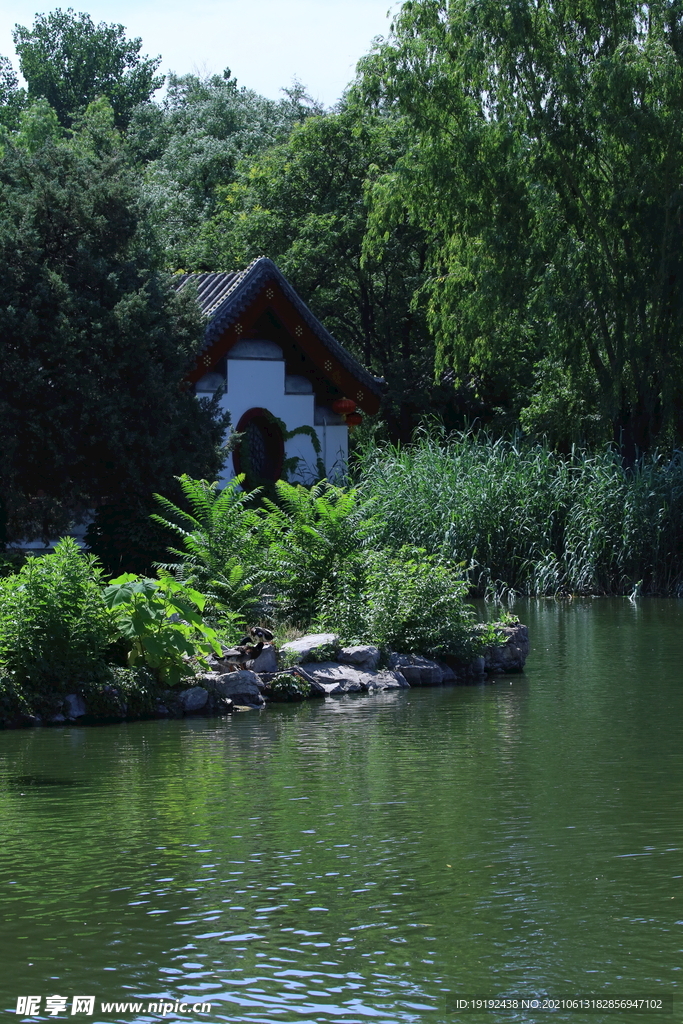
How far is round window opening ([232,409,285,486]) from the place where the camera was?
28.1 meters

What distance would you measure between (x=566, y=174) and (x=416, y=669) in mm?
17107

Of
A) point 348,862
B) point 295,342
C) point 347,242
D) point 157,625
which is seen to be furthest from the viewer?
point 347,242

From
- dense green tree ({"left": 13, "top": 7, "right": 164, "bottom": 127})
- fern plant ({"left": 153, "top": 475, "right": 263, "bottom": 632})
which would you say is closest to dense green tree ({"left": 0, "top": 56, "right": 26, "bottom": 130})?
dense green tree ({"left": 13, "top": 7, "right": 164, "bottom": 127})

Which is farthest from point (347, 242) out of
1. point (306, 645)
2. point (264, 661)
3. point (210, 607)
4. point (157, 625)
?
point (157, 625)

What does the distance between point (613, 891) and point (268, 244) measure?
108ft

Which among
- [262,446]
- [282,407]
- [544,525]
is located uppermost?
[282,407]

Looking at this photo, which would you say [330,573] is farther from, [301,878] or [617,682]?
[301,878]

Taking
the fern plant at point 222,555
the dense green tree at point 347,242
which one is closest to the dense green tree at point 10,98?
the dense green tree at point 347,242

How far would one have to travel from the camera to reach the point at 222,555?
14930 mm

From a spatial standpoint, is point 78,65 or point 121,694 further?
point 78,65

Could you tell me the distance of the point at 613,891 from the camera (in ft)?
21.5

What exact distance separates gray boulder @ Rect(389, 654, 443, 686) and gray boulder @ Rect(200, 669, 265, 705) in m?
1.79

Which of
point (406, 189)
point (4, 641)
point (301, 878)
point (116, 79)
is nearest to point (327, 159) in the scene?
point (406, 189)

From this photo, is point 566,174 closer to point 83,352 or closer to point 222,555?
point 83,352
